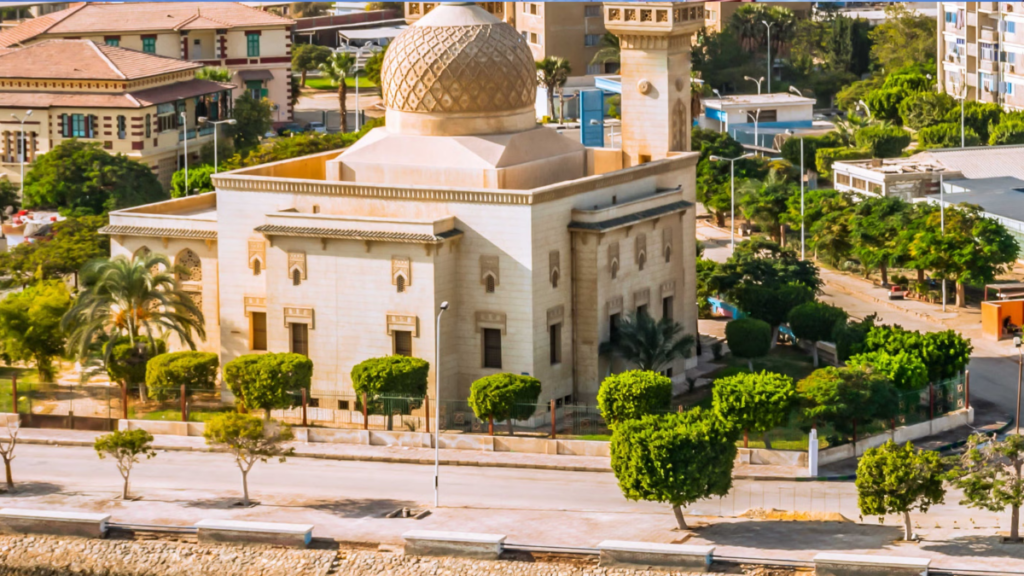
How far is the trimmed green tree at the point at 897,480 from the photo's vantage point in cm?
5191

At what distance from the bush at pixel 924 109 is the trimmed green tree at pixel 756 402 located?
64427 millimetres

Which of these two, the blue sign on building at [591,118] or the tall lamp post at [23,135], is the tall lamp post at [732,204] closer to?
the blue sign on building at [591,118]

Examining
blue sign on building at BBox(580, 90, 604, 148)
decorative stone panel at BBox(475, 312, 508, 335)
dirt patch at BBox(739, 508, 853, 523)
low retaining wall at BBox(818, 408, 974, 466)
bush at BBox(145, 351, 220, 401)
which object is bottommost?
dirt patch at BBox(739, 508, 853, 523)

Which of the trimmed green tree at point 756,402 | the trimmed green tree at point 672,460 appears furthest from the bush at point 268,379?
the trimmed green tree at point 672,460

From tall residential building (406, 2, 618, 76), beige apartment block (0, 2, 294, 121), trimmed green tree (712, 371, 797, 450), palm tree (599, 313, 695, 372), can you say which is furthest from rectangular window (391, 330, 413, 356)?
tall residential building (406, 2, 618, 76)

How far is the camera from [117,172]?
98.8 m

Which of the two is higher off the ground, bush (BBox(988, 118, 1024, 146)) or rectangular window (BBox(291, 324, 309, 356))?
bush (BBox(988, 118, 1024, 146))

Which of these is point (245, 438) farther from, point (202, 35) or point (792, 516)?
point (202, 35)

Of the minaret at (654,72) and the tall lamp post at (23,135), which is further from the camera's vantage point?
the tall lamp post at (23,135)

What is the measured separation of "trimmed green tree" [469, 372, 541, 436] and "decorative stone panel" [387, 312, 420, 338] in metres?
2.81

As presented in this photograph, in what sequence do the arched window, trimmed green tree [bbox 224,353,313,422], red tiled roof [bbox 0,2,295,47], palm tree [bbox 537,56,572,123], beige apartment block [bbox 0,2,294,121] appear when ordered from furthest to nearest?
palm tree [bbox 537,56,572,123] < beige apartment block [bbox 0,2,294,121] < red tiled roof [bbox 0,2,295,47] < the arched window < trimmed green tree [bbox 224,353,313,422]

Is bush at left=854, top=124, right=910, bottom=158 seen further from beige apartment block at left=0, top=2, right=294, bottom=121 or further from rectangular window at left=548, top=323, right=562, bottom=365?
rectangular window at left=548, top=323, right=562, bottom=365

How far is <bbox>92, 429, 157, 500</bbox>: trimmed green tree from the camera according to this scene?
186ft

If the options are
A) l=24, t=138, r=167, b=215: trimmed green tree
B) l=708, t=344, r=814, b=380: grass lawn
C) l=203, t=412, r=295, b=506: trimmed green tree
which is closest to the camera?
l=203, t=412, r=295, b=506: trimmed green tree
